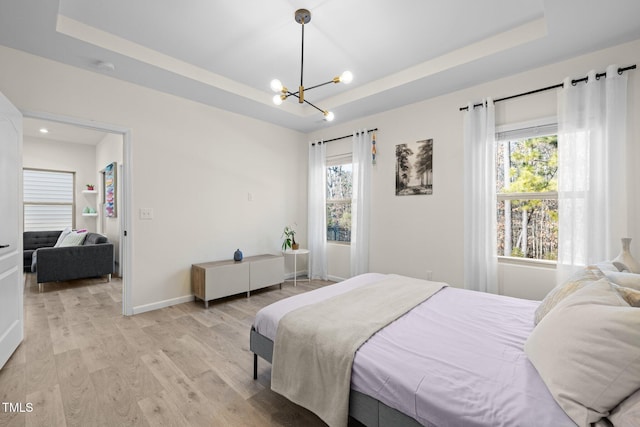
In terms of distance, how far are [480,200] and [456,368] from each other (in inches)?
92.6

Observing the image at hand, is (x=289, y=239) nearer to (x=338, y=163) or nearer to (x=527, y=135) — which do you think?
(x=338, y=163)

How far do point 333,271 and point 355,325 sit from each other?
3.12 meters

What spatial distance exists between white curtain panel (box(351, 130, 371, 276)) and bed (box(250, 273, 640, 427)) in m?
2.30

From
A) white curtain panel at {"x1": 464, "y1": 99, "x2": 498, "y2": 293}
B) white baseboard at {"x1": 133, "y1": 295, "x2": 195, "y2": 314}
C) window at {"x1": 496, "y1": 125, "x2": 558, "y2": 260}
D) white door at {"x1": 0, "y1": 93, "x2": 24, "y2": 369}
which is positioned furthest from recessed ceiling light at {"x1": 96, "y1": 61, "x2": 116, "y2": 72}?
window at {"x1": 496, "y1": 125, "x2": 558, "y2": 260}

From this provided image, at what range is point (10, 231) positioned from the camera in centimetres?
233

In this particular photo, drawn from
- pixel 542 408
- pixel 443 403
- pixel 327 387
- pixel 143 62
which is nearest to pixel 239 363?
pixel 327 387

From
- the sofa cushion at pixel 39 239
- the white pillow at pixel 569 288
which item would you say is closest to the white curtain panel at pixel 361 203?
the white pillow at pixel 569 288

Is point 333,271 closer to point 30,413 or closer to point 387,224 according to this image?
point 387,224

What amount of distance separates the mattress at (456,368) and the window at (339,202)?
2820 millimetres

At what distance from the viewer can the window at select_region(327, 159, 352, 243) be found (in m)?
4.70

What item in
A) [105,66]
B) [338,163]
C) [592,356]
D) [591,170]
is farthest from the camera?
[338,163]

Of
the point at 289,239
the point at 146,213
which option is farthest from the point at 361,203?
the point at 146,213

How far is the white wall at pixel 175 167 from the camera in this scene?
281 centimetres

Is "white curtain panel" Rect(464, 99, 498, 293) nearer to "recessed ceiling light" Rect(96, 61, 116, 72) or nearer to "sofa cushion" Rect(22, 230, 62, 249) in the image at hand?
"recessed ceiling light" Rect(96, 61, 116, 72)
